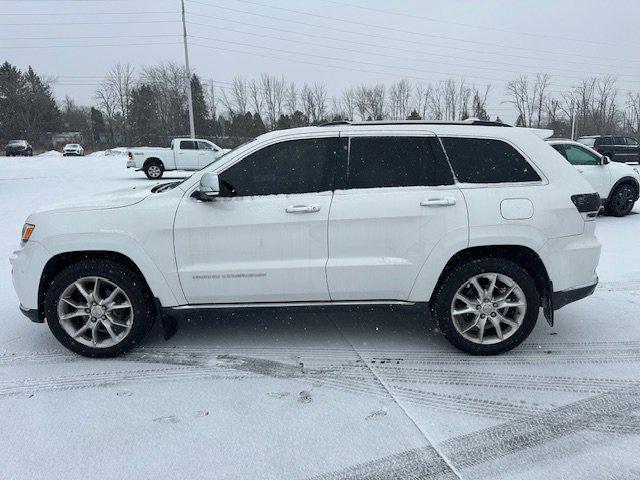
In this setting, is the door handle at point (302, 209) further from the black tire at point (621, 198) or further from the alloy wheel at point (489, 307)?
the black tire at point (621, 198)

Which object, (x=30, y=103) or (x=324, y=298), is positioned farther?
(x=30, y=103)

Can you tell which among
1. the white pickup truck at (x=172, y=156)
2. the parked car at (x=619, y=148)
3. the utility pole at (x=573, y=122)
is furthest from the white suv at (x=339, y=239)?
the utility pole at (x=573, y=122)

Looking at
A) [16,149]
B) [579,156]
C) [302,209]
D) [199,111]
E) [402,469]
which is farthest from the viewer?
[199,111]

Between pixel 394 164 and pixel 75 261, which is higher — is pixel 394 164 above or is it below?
above

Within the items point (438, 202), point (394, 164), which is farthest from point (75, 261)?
point (438, 202)

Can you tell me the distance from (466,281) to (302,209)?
53.4 inches

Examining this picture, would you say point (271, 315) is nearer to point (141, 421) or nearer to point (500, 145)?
point (141, 421)

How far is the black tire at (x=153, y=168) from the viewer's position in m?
21.6

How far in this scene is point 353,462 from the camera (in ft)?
8.52

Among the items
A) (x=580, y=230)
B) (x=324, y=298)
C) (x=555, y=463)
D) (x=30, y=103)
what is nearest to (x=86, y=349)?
(x=324, y=298)

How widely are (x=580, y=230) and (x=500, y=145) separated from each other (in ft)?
2.95

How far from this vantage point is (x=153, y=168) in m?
21.7

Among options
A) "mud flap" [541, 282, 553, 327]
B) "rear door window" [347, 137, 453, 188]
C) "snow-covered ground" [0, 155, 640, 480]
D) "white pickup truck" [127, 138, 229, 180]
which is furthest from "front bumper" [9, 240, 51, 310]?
"white pickup truck" [127, 138, 229, 180]

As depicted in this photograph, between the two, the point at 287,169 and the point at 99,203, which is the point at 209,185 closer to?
the point at 287,169
